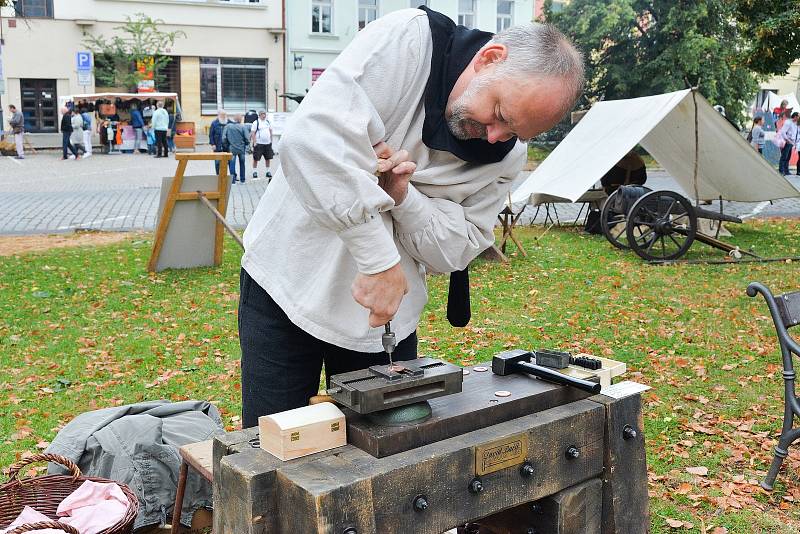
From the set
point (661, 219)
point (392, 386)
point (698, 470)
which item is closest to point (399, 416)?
point (392, 386)

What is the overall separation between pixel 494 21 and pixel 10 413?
3112 cm

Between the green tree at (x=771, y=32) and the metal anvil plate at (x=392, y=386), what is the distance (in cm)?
980

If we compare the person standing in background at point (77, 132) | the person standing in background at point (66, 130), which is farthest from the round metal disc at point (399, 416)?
the person standing in background at point (77, 132)

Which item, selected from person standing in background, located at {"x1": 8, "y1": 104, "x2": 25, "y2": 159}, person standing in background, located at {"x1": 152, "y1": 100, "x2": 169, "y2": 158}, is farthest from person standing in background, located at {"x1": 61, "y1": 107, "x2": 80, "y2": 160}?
person standing in background, located at {"x1": 152, "y1": 100, "x2": 169, "y2": 158}

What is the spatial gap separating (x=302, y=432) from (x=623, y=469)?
857 millimetres

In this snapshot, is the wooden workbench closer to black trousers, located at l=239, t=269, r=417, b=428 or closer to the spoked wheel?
black trousers, located at l=239, t=269, r=417, b=428

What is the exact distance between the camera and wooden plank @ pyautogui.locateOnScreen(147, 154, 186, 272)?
735 cm

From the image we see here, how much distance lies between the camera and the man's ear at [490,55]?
5.80ft

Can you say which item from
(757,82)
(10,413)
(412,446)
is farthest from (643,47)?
(412,446)

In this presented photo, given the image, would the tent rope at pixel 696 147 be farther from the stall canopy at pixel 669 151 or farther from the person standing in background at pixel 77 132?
the person standing in background at pixel 77 132

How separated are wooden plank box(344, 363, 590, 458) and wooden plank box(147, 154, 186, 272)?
5.71m

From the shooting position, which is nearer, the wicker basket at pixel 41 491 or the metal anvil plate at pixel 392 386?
the metal anvil plate at pixel 392 386

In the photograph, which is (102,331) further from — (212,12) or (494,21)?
(494,21)

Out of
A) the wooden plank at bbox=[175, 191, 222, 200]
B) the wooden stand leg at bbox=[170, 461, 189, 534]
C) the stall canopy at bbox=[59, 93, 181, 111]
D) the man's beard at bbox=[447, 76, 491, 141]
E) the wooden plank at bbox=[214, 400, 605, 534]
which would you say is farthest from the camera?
the stall canopy at bbox=[59, 93, 181, 111]
